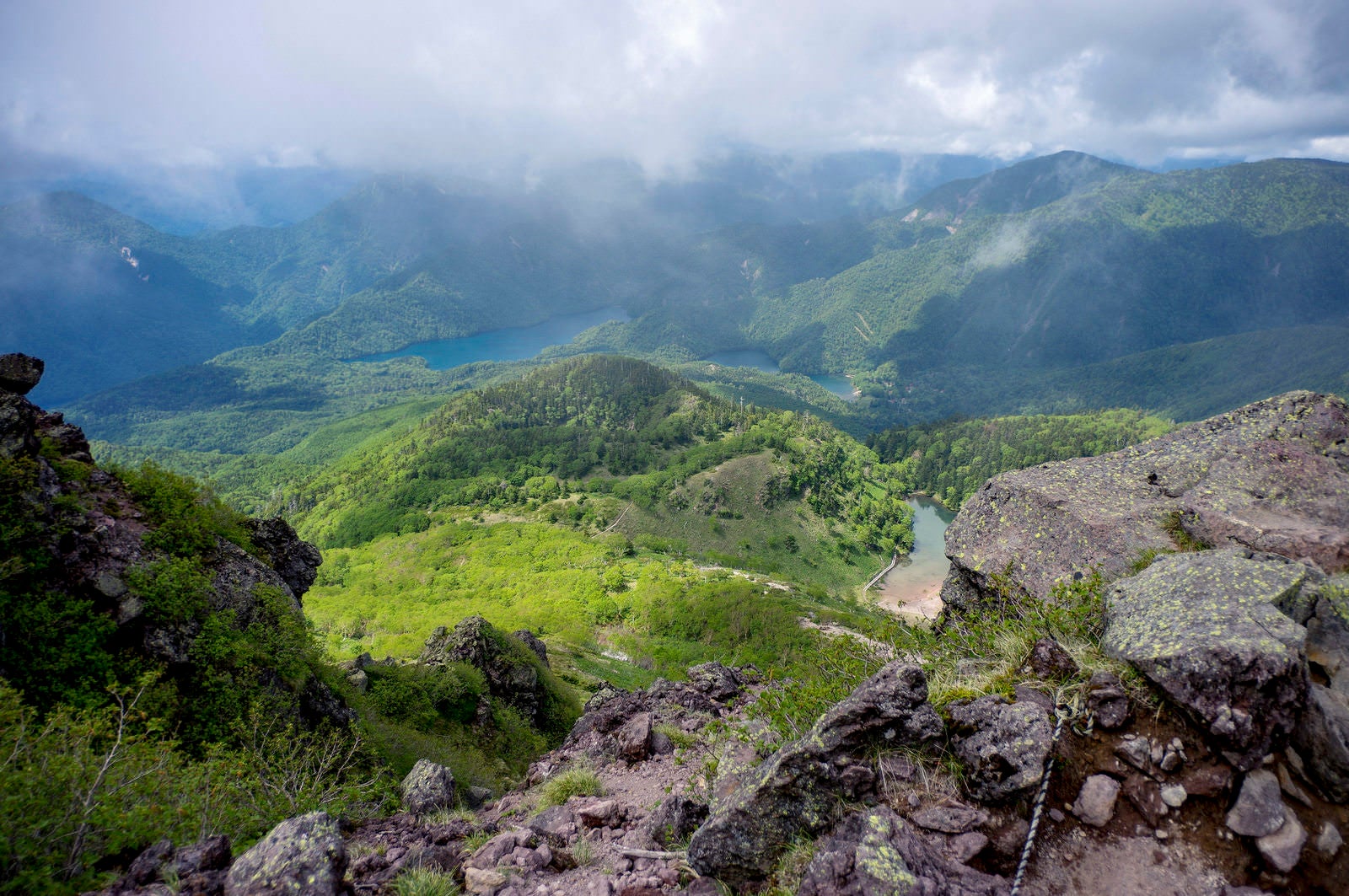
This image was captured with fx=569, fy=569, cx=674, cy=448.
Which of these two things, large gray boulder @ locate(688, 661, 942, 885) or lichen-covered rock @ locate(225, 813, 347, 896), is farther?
large gray boulder @ locate(688, 661, 942, 885)

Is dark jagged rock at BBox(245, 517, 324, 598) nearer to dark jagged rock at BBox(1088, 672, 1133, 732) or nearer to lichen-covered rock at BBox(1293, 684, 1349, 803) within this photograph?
dark jagged rock at BBox(1088, 672, 1133, 732)

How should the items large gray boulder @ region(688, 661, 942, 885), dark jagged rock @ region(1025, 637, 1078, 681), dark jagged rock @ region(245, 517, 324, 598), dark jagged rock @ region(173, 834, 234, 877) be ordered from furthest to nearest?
1. dark jagged rock @ region(245, 517, 324, 598)
2. dark jagged rock @ region(1025, 637, 1078, 681)
3. large gray boulder @ region(688, 661, 942, 885)
4. dark jagged rock @ region(173, 834, 234, 877)

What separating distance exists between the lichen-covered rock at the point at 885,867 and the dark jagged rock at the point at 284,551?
2064 cm

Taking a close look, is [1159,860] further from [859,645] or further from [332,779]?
[332,779]

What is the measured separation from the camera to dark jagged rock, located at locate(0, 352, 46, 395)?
15.6m

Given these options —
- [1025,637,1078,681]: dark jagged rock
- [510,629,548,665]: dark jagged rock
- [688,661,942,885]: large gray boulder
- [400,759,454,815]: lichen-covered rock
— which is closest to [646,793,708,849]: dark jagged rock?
[688,661,942,885]: large gray boulder

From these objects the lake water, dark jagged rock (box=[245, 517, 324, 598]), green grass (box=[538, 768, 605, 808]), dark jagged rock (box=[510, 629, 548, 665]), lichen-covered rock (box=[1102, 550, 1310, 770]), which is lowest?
the lake water

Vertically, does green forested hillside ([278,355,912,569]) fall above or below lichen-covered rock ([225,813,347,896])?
below

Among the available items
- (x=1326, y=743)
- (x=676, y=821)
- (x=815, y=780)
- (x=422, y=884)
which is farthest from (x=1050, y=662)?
(x=422, y=884)

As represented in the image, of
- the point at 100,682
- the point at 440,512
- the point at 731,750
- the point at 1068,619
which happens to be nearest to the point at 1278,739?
the point at 1068,619

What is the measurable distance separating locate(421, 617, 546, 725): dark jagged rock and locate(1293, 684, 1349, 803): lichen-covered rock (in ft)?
84.2

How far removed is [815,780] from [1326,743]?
508 centimetres

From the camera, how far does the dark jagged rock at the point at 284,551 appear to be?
21.2m

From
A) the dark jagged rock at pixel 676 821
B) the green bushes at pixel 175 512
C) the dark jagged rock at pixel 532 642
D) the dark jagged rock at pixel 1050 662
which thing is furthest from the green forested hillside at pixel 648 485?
the dark jagged rock at pixel 1050 662
